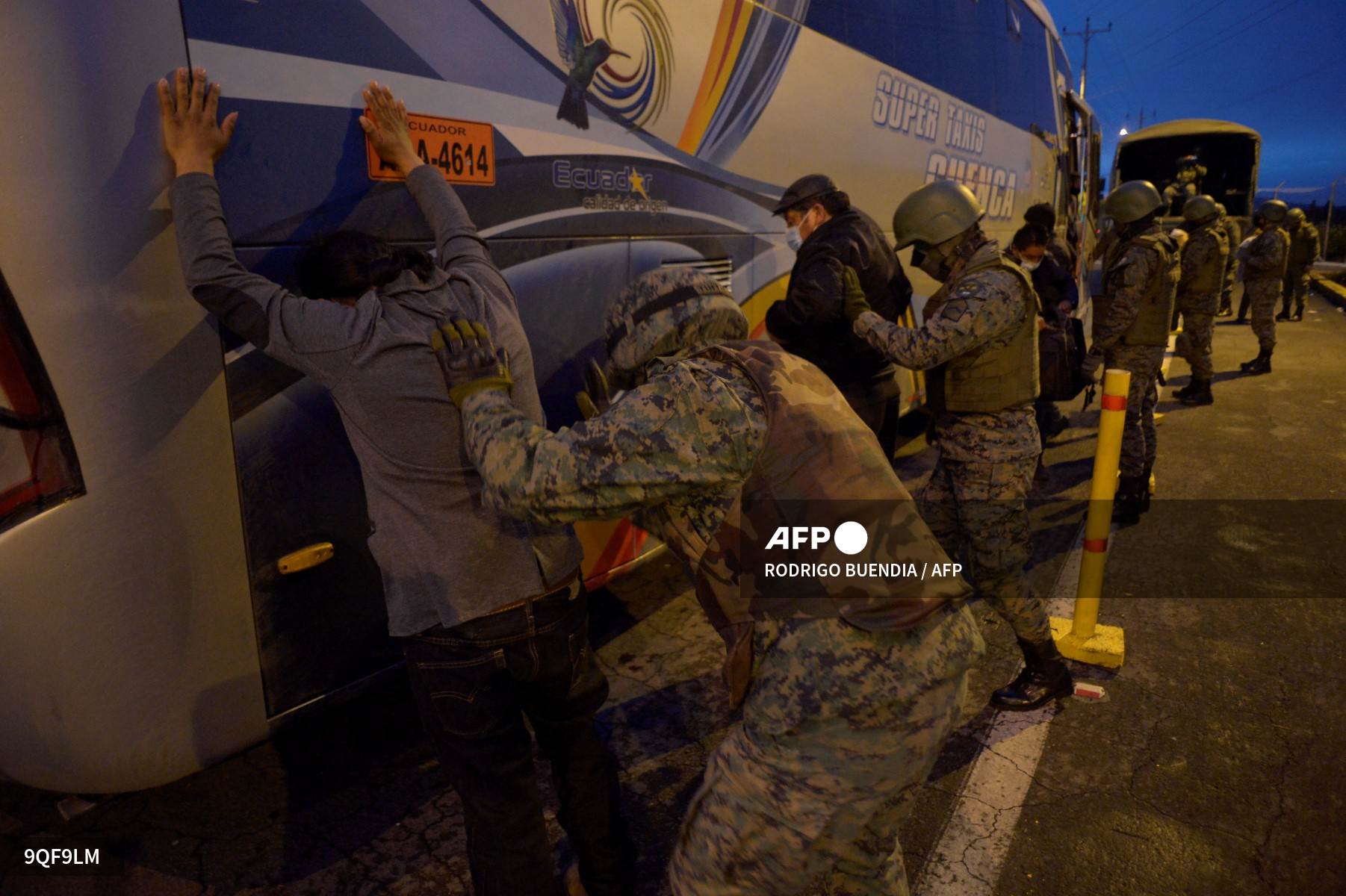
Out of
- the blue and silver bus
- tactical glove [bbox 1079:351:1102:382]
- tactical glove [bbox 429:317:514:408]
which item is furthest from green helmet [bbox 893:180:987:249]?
tactical glove [bbox 429:317:514:408]

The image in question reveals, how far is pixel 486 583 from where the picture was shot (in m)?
1.96

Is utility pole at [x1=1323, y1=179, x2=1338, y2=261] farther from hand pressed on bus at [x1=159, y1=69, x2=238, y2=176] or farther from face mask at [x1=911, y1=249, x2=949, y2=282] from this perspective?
hand pressed on bus at [x1=159, y1=69, x2=238, y2=176]

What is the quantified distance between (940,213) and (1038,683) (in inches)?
76.9

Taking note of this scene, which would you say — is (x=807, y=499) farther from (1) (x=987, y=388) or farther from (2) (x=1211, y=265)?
(2) (x=1211, y=265)

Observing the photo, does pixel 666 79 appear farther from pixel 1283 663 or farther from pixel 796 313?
pixel 1283 663

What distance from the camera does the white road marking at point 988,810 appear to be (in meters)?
2.46

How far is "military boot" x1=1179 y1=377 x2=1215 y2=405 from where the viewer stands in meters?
8.59

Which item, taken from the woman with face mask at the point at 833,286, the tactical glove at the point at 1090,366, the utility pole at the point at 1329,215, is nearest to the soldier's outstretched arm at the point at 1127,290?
the tactical glove at the point at 1090,366

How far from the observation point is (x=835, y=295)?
11.9ft

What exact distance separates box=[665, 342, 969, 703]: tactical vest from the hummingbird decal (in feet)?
6.06

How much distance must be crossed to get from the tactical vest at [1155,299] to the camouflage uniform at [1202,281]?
281 centimetres

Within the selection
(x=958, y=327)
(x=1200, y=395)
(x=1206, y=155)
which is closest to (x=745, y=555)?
(x=958, y=327)

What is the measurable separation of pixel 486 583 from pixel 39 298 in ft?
3.93

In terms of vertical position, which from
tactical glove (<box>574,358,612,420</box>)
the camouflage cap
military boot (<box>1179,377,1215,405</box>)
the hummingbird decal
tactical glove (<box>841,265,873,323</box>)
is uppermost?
the hummingbird decal
